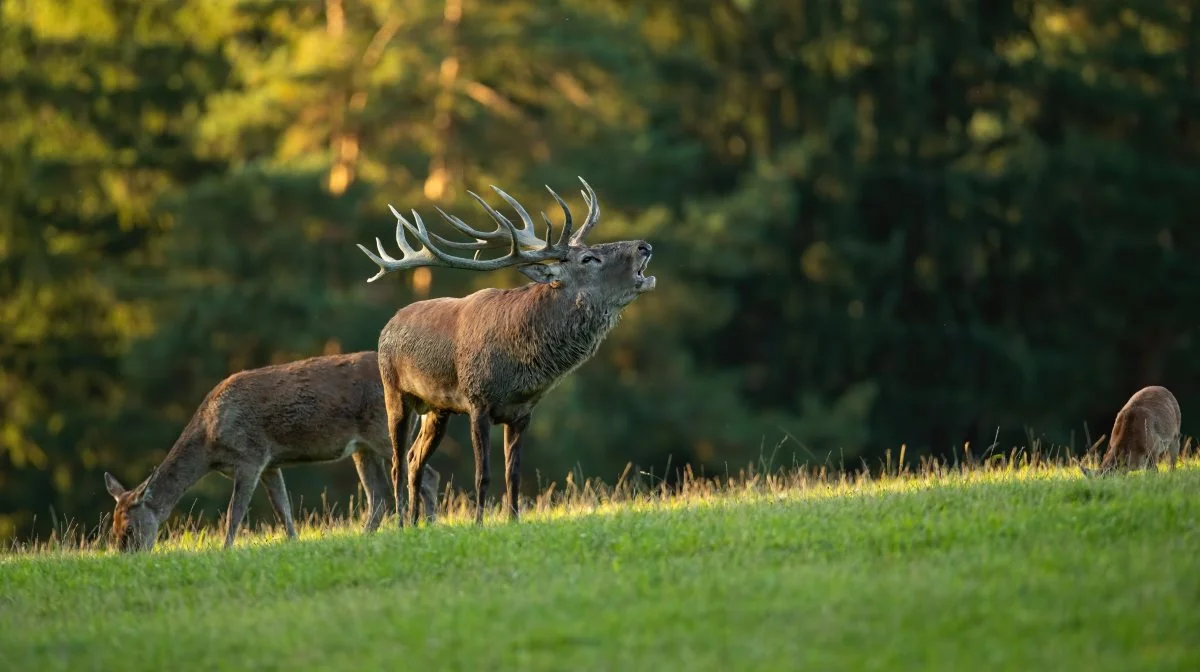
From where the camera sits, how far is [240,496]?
46.1ft

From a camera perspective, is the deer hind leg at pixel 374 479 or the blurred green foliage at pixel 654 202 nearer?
the deer hind leg at pixel 374 479

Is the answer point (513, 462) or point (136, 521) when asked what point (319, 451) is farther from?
point (513, 462)

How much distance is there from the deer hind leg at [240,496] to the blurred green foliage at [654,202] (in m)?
13.7

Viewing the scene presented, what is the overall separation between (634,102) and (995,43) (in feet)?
29.6

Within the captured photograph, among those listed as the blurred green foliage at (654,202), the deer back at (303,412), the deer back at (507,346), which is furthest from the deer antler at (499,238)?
the blurred green foliage at (654,202)

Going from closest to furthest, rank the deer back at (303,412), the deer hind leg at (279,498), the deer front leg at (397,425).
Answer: the deer front leg at (397,425)
the deer hind leg at (279,498)
the deer back at (303,412)

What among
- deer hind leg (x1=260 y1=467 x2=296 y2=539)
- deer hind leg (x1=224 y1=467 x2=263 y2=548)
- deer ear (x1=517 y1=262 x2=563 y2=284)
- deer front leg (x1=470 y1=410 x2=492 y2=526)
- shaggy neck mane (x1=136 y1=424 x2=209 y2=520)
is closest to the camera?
deer front leg (x1=470 y1=410 x2=492 y2=526)

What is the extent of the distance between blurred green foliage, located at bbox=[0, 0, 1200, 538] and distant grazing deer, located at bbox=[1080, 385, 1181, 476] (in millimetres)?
17110

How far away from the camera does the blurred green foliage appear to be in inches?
1259

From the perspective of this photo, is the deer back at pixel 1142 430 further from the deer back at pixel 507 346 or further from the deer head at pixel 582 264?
the deer back at pixel 507 346

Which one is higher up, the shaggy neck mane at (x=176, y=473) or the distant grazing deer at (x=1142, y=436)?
the distant grazing deer at (x=1142, y=436)

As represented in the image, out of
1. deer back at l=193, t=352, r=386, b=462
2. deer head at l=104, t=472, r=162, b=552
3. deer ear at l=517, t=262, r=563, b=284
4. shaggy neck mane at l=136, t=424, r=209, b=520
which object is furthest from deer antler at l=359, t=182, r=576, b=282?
deer head at l=104, t=472, r=162, b=552

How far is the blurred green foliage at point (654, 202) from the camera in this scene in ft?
105

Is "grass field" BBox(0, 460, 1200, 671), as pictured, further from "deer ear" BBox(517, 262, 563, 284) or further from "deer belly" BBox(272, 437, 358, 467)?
"deer belly" BBox(272, 437, 358, 467)
